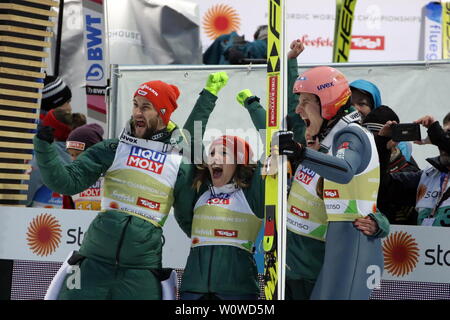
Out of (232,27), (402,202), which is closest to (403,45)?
(232,27)

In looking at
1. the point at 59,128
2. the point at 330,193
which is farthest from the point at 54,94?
the point at 330,193

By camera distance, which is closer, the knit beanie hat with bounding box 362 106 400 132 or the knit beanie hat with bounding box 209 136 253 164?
the knit beanie hat with bounding box 209 136 253 164

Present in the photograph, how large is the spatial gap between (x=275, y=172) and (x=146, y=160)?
1054 millimetres

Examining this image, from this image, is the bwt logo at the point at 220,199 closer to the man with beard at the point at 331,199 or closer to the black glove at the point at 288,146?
the man with beard at the point at 331,199

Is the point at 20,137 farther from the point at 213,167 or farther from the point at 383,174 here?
the point at 383,174

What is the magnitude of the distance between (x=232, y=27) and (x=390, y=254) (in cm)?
529

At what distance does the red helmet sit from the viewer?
17.1ft

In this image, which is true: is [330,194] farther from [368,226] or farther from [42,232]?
[42,232]

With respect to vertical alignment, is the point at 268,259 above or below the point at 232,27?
below

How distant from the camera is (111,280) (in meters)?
5.43

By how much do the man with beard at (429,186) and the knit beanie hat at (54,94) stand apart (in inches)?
137

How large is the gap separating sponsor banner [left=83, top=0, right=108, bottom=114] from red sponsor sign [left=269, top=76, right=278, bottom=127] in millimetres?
3212

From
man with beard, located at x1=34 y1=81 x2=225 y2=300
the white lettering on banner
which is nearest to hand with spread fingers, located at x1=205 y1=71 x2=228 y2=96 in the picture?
man with beard, located at x1=34 y1=81 x2=225 y2=300

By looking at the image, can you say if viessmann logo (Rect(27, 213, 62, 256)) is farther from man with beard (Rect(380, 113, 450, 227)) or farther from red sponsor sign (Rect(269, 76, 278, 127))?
man with beard (Rect(380, 113, 450, 227))
